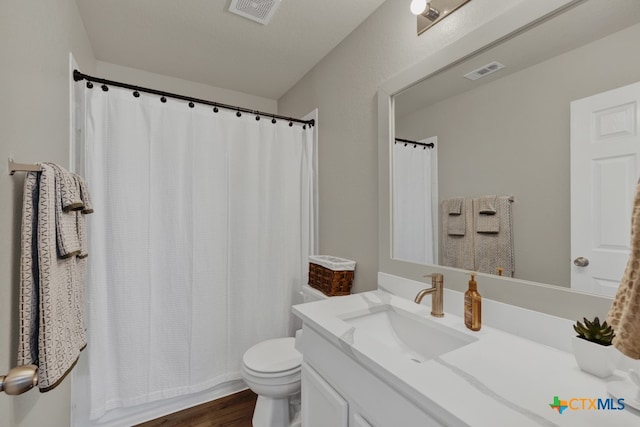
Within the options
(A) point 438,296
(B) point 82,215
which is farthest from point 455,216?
(B) point 82,215

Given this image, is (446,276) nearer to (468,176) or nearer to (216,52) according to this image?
(468,176)

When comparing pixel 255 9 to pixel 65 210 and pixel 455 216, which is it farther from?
pixel 455 216

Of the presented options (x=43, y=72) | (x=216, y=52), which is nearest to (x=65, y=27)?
(x=43, y=72)

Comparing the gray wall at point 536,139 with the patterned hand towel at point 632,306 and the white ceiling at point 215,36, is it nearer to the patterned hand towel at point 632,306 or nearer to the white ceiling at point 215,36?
the patterned hand towel at point 632,306

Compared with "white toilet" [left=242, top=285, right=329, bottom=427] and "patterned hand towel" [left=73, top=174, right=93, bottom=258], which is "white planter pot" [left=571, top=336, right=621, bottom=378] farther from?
"patterned hand towel" [left=73, top=174, right=93, bottom=258]

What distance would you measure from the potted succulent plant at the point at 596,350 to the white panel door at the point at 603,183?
0.53 ft

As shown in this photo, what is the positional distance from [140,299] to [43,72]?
3.85ft

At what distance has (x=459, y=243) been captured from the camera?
1206 millimetres

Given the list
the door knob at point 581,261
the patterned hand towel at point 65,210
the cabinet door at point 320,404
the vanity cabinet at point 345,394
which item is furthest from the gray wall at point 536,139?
the patterned hand towel at point 65,210

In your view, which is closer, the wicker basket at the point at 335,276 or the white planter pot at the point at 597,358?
the white planter pot at the point at 597,358

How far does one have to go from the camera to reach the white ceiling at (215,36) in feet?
5.27

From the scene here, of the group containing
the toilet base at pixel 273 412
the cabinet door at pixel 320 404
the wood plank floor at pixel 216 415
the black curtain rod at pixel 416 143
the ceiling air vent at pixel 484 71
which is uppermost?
the ceiling air vent at pixel 484 71

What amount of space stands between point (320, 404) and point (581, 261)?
96 cm

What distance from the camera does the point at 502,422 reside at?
535 mm
